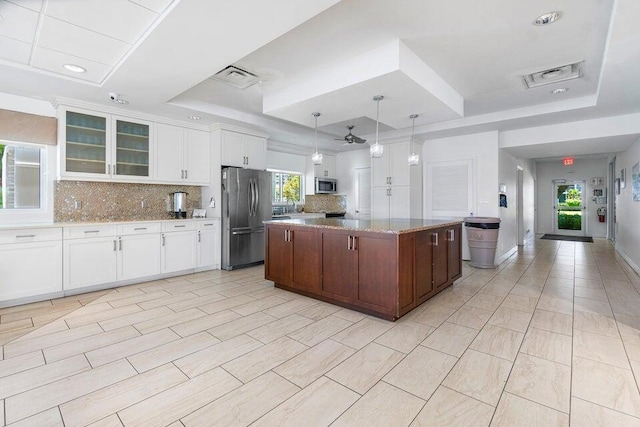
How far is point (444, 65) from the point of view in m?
3.33

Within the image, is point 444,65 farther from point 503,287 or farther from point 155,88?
point 155,88

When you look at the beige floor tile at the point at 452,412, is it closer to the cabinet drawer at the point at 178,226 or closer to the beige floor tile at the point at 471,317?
the beige floor tile at the point at 471,317

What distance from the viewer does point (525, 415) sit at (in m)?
1.65

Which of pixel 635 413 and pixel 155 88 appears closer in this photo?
pixel 635 413

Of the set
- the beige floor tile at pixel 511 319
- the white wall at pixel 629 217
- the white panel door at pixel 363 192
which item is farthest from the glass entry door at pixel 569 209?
the beige floor tile at pixel 511 319

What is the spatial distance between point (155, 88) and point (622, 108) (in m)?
6.17

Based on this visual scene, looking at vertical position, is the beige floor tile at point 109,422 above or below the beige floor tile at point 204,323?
below

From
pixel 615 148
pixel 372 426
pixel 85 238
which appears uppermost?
pixel 615 148

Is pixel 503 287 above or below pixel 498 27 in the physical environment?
below

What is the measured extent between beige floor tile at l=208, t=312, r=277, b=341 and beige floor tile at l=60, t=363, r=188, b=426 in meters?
0.57

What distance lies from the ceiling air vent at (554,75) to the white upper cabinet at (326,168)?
4.32 metres

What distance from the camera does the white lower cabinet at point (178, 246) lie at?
4.54 metres

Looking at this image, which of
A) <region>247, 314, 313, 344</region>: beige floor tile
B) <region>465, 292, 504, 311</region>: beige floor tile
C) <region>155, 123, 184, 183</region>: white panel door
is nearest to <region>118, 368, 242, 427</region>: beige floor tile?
<region>247, 314, 313, 344</region>: beige floor tile

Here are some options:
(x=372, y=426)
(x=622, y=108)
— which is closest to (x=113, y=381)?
(x=372, y=426)
